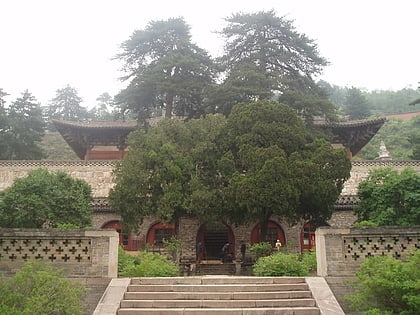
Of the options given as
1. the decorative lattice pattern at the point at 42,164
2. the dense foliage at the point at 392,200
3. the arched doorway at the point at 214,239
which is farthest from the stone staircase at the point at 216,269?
the decorative lattice pattern at the point at 42,164

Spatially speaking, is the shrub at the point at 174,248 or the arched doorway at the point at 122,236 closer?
the shrub at the point at 174,248

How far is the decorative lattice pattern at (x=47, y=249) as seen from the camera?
945 cm

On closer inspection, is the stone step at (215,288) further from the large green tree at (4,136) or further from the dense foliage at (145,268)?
the large green tree at (4,136)

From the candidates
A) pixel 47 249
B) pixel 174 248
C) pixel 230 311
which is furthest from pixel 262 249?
pixel 47 249

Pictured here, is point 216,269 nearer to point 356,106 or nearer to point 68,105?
point 356,106

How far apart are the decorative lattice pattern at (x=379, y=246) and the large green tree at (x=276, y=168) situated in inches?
220

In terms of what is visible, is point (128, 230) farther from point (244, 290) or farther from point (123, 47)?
point (123, 47)

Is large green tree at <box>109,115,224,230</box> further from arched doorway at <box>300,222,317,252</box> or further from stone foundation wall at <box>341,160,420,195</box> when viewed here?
stone foundation wall at <box>341,160,420,195</box>

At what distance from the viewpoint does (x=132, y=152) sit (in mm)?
17109

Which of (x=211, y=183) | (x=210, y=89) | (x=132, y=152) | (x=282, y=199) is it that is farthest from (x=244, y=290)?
(x=210, y=89)

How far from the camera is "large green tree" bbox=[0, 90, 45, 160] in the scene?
2986 cm

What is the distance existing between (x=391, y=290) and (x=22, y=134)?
26.8m

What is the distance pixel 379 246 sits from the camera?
9.57 metres

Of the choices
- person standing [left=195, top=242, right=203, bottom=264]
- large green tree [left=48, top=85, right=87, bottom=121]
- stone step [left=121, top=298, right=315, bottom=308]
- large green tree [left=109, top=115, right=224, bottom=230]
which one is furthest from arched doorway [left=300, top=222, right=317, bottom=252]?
large green tree [left=48, top=85, right=87, bottom=121]
